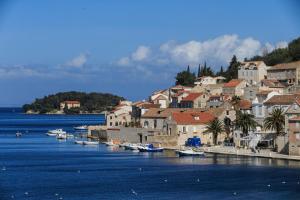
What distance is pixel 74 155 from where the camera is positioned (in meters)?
56.8

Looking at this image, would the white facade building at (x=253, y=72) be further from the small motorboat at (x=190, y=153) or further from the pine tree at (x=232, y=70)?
the small motorboat at (x=190, y=153)

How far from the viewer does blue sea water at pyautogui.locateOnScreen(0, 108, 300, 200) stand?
109 feet

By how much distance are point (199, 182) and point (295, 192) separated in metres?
5.47

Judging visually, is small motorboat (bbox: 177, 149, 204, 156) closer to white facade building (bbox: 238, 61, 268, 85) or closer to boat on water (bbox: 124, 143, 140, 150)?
boat on water (bbox: 124, 143, 140, 150)

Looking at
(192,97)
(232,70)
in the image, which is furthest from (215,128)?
(232,70)

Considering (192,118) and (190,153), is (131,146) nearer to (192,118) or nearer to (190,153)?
(192,118)

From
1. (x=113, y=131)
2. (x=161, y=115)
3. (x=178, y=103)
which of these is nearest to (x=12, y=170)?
(x=161, y=115)

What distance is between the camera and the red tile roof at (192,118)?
2368 inches

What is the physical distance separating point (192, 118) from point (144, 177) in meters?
21.3

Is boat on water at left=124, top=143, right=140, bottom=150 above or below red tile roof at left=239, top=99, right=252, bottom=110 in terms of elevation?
below

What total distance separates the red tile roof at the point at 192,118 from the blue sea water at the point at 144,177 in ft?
13.4

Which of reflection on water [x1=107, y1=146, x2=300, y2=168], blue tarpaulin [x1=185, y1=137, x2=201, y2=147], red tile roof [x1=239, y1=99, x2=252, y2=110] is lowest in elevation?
reflection on water [x1=107, y1=146, x2=300, y2=168]

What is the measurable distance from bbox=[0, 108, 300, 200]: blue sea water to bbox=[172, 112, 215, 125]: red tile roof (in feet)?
13.4

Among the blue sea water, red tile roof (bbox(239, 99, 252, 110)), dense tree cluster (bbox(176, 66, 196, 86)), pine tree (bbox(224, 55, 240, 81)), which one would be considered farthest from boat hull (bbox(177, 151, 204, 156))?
dense tree cluster (bbox(176, 66, 196, 86))
